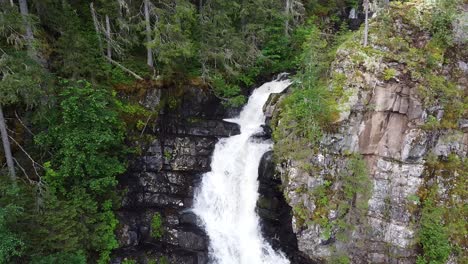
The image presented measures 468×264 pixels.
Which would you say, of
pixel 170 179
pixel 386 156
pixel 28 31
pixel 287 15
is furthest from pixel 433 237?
pixel 28 31

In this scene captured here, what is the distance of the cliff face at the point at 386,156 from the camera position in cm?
1220

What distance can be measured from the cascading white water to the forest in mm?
2208

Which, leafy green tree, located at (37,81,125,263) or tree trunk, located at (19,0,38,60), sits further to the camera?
leafy green tree, located at (37,81,125,263)

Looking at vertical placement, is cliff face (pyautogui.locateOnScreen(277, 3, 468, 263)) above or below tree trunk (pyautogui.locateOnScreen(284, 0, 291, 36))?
below

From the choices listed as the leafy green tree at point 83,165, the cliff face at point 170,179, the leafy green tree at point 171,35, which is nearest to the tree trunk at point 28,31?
the leafy green tree at point 83,165

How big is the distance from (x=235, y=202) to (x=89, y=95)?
25.3 feet

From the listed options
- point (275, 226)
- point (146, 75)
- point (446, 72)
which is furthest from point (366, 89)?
point (146, 75)

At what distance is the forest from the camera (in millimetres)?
11414

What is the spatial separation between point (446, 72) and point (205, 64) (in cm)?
1168

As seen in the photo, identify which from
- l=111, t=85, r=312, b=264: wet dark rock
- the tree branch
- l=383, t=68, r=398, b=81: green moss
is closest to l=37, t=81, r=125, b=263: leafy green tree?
l=111, t=85, r=312, b=264: wet dark rock

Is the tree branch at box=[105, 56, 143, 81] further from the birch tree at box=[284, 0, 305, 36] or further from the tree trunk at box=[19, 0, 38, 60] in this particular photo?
the birch tree at box=[284, 0, 305, 36]

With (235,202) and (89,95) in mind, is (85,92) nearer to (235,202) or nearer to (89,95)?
(89,95)

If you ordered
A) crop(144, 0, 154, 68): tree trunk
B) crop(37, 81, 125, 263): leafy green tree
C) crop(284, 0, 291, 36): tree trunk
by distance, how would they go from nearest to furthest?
crop(37, 81, 125, 263): leafy green tree, crop(144, 0, 154, 68): tree trunk, crop(284, 0, 291, 36): tree trunk

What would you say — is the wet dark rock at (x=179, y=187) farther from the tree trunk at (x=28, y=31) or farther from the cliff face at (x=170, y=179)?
the tree trunk at (x=28, y=31)
